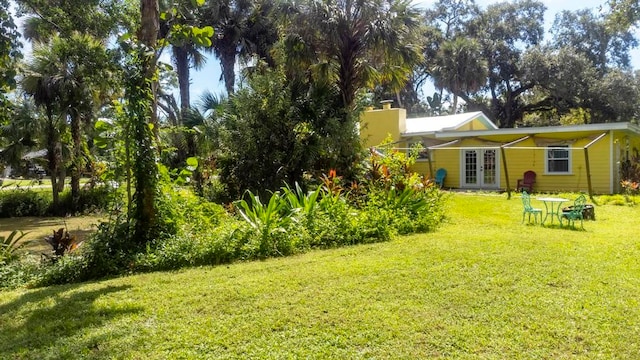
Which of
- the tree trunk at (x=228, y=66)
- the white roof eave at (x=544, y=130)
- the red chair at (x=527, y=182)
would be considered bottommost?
the red chair at (x=527, y=182)

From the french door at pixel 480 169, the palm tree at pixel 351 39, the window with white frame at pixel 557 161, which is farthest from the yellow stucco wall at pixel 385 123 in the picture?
the palm tree at pixel 351 39

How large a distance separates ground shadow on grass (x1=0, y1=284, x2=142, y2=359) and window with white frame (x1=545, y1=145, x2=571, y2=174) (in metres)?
17.3

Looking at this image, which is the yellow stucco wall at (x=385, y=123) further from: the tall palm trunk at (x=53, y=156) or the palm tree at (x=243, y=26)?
the tall palm trunk at (x=53, y=156)

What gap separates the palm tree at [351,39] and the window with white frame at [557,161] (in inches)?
316

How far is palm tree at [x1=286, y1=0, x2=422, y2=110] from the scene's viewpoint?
41.6 feet

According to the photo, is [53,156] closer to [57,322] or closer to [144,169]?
[144,169]

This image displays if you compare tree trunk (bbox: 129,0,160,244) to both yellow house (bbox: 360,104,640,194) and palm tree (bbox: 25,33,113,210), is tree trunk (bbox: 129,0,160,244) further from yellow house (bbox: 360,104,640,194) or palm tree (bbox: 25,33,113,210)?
yellow house (bbox: 360,104,640,194)

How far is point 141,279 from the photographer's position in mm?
5652

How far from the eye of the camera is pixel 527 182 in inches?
714

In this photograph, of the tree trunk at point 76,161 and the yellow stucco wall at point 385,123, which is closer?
the tree trunk at point 76,161

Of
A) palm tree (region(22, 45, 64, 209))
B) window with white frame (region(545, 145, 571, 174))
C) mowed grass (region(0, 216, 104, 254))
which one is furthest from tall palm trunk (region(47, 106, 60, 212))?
window with white frame (region(545, 145, 571, 174))

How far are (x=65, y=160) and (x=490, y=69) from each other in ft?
96.1

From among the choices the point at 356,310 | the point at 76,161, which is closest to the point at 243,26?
the point at 76,161

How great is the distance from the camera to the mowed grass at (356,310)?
3.56 metres
